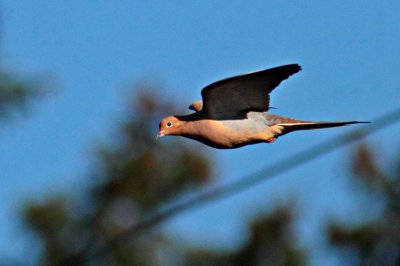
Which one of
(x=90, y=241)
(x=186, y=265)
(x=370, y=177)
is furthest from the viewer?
(x=186, y=265)

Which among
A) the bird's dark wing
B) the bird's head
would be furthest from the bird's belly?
the bird's head

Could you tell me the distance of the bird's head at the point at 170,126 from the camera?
11.0 m

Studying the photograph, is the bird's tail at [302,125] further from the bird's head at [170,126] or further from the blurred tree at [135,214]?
the blurred tree at [135,214]

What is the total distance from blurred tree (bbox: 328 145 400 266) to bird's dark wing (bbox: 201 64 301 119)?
14.6 m

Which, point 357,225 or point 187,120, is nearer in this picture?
point 187,120

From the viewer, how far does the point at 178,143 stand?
25688mm

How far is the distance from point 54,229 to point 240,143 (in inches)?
713

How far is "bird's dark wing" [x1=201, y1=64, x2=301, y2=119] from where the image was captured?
1045cm

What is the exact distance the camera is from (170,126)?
1109 centimetres

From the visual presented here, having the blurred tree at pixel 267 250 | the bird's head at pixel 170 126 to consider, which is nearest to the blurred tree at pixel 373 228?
the blurred tree at pixel 267 250

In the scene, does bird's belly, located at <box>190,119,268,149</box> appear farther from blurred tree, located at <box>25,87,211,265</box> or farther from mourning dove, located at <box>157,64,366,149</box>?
blurred tree, located at <box>25,87,211,265</box>

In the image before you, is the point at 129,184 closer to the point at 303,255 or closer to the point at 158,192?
the point at 158,192

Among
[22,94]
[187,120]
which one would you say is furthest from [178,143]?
[187,120]

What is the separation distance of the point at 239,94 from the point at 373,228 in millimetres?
16696
